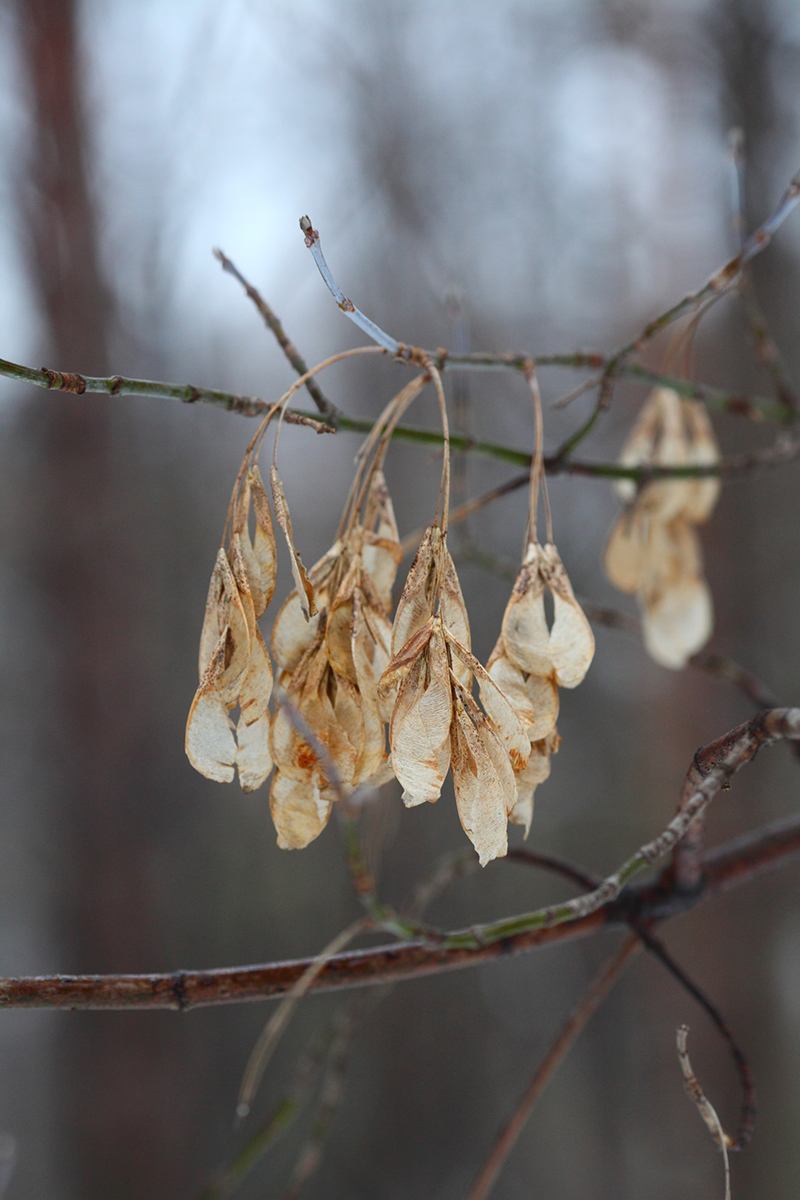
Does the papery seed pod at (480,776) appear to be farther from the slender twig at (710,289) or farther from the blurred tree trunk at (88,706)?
the blurred tree trunk at (88,706)

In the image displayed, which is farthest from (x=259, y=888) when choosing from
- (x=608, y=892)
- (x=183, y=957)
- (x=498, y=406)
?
(x=608, y=892)

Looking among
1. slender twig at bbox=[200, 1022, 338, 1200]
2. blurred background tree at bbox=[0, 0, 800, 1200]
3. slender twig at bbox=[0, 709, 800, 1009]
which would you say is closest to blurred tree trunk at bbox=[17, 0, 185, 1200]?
blurred background tree at bbox=[0, 0, 800, 1200]

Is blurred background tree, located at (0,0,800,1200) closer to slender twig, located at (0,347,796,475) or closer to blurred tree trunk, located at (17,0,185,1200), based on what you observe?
blurred tree trunk, located at (17,0,185,1200)

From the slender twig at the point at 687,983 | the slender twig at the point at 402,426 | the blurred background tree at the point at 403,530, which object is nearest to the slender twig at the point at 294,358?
the slender twig at the point at 402,426

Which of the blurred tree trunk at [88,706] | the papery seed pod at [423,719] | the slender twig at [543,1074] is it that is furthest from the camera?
the blurred tree trunk at [88,706]

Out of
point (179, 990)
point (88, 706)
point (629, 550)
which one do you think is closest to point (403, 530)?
point (88, 706)

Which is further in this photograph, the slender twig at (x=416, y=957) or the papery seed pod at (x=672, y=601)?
the papery seed pod at (x=672, y=601)
